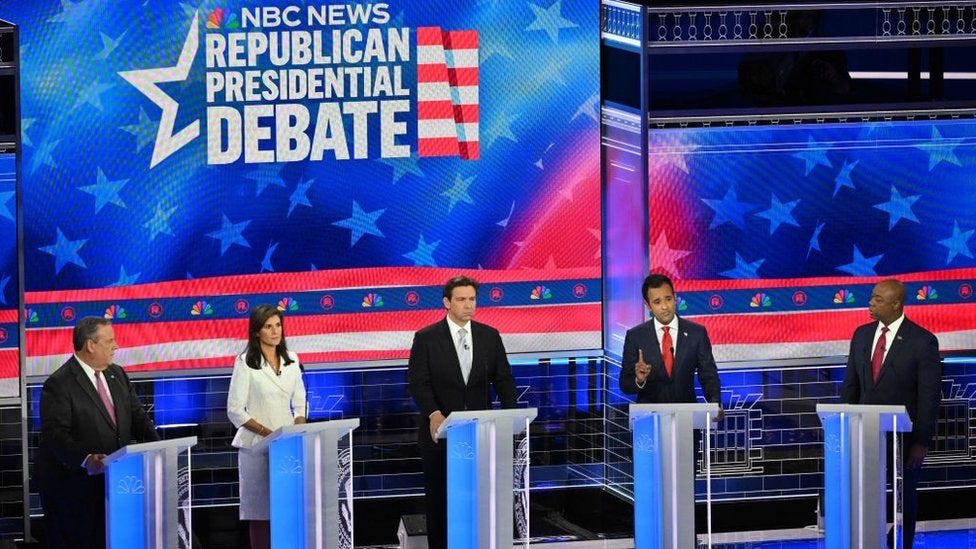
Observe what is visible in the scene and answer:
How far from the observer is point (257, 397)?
8023 millimetres

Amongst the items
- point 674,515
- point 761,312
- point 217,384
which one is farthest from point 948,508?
point 217,384

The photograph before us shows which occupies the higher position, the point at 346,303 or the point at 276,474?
the point at 346,303

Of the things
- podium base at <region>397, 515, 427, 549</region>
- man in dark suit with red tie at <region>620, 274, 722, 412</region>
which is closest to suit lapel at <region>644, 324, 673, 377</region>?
man in dark suit with red tie at <region>620, 274, 722, 412</region>

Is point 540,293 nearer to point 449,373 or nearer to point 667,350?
point 667,350

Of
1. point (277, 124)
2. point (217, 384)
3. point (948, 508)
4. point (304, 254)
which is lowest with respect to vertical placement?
point (948, 508)

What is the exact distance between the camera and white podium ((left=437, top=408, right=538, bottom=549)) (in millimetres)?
7148

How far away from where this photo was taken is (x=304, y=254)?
Answer: 9.62 m

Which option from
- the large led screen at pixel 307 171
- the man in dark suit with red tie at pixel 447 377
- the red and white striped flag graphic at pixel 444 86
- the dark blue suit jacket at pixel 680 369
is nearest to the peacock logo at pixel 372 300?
the large led screen at pixel 307 171

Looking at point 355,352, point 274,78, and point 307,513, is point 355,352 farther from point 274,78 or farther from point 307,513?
point 307,513

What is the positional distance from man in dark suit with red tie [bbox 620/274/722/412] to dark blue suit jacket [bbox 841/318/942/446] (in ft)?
2.24

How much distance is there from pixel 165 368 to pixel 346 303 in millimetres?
1018

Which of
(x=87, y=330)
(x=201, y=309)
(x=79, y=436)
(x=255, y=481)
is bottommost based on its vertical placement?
(x=255, y=481)

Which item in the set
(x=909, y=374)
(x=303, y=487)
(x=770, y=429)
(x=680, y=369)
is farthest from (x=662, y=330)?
(x=303, y=487)

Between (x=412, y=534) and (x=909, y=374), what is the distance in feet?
8.64
